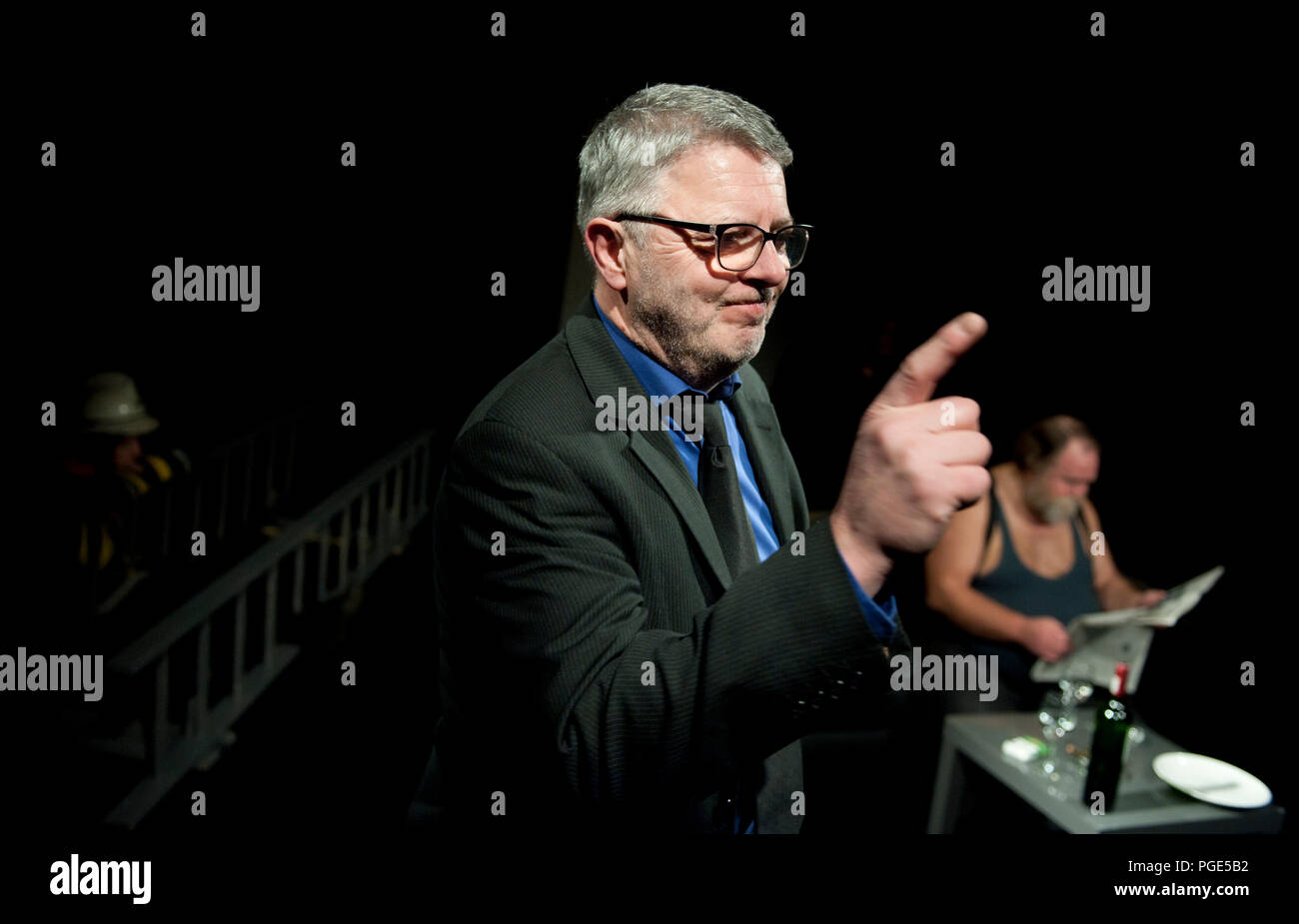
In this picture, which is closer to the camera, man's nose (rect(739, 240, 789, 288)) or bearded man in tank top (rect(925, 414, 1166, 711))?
man's nose (rect(739, 240, 789, 288))

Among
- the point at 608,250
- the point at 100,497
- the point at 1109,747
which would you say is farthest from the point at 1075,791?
the point at 100,497

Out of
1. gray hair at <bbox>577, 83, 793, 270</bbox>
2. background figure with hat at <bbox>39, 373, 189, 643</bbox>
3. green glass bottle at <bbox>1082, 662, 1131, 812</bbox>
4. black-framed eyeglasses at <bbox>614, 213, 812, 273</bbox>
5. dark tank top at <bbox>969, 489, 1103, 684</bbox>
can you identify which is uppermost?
gray hair at <bbox>577, 83, 793, 270</bbox>

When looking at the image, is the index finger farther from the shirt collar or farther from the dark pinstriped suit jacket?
the shirt collar

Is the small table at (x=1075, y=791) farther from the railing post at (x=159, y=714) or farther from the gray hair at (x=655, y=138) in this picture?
the railing post at (x=159, y=714)

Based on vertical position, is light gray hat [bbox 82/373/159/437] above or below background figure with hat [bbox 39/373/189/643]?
above

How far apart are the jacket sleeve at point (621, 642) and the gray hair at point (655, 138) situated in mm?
359

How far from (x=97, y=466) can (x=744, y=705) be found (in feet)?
11.8

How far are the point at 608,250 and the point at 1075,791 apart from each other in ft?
6.48

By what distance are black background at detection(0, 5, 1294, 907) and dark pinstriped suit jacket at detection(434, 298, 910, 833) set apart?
0.43m

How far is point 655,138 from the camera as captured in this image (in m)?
1.04

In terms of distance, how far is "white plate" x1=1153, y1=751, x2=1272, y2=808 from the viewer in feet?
6.95

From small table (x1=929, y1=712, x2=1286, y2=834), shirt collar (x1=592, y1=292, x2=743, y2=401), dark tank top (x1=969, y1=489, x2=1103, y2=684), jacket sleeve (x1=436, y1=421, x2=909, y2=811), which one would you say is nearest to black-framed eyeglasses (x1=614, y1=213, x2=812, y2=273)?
shirt collar (x1=592, y1=292, x2=743, y2=401)

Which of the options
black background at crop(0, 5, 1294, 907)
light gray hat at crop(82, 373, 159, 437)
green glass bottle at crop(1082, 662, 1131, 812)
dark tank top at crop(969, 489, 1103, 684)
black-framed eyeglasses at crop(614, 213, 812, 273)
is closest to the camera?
black-framed eyeglasses at crop(614, 213, 812, 273)
